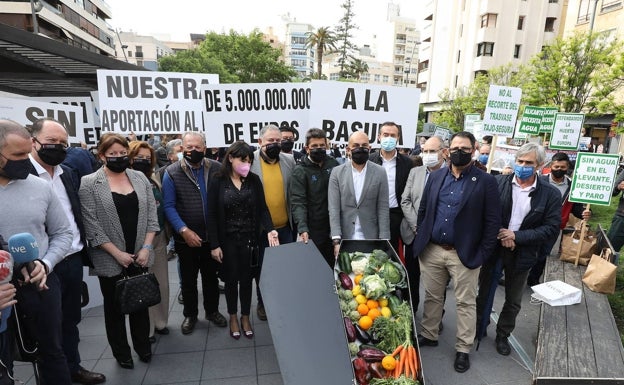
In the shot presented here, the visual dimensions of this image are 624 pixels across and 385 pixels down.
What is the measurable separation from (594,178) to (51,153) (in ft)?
20.2

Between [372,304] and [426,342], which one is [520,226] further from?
[372,304]

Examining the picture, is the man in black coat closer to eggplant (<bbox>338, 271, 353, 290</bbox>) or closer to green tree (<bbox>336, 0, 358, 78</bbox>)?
eggplant (<bbox>338, 271, 353, 290</bbox>)

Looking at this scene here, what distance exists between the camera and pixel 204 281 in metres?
4.29

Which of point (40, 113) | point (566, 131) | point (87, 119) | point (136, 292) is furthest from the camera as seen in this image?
point (566, 131)

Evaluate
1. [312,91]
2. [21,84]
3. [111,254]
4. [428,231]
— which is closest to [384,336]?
[428,231]

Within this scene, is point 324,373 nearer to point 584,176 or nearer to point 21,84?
point 584,176

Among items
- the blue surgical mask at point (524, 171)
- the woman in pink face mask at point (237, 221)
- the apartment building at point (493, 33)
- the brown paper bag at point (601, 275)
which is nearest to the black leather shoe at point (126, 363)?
the woman in pink face mask at point (237, 221)

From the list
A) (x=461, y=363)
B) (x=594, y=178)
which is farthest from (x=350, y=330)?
(x=594, y=178)

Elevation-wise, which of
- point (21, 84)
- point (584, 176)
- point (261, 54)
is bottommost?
point (584, 176)

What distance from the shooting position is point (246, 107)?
5027 millimetres

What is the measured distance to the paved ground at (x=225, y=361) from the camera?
342cm

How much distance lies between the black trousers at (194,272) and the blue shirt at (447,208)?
251 cm

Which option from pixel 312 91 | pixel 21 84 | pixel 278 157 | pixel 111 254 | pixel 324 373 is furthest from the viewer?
pixel 21 84

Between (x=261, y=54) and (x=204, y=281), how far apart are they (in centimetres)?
3909
